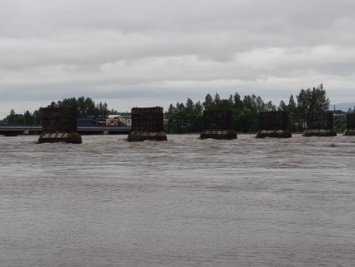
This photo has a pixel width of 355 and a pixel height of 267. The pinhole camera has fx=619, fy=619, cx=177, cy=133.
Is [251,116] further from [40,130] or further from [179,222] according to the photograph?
[179,222]

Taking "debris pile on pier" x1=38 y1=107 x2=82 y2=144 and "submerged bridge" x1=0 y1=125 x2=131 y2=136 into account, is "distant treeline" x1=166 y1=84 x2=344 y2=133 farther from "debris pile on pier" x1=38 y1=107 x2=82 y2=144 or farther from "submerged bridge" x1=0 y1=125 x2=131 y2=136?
"debris pile on pier" x1=38 y1=107 x2=82 y2=144

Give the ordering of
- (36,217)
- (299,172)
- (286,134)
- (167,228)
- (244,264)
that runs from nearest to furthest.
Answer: (244,264) < (167,228) < (36,217) < (299,172) < (286,134)

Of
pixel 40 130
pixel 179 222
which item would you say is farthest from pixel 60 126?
pixel 40 130

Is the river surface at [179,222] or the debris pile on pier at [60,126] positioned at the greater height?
the debris pile on pier at [60,126]

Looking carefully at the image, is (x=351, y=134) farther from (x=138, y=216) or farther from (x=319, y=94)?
(x=138, y=216)

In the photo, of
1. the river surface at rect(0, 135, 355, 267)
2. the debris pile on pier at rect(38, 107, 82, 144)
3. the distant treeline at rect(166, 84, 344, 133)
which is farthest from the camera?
the distant treeline at rect(166, 84, 344, 133)

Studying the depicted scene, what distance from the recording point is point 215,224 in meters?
11.1

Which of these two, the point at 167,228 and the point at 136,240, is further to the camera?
the point at 167,228

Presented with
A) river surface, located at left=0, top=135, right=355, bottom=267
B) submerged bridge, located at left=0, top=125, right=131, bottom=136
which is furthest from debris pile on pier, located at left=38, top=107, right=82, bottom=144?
submerged bridge, located at left=0, top=125, right=131, bottom=136

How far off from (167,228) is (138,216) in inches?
60.9

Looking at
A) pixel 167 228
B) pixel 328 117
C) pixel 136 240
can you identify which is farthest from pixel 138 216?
pixel 328 117

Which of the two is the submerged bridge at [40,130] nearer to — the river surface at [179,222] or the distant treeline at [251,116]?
the distant treeline at [251,116]

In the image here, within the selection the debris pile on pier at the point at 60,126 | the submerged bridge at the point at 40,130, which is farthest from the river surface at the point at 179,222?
the submerged bridge at the point at 40,130

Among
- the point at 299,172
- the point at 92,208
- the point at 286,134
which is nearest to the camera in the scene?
the point at 92,208
